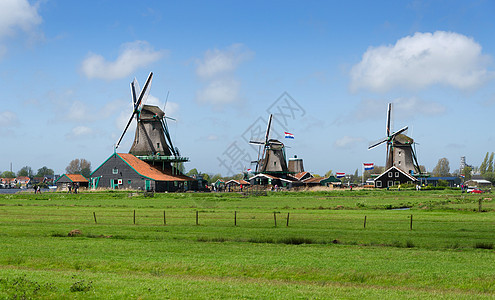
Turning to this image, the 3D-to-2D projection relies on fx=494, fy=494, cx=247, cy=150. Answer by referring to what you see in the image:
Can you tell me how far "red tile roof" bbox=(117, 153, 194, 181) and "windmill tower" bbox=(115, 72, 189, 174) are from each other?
1.91 metres

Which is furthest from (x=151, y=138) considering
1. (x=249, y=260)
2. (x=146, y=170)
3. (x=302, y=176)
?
(x=249, y=260)

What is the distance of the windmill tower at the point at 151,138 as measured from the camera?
99875 millimetres

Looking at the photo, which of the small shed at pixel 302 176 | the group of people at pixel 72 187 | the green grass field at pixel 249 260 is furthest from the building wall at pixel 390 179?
the green grass field at pixel 249 260

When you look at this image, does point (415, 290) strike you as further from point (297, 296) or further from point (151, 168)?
point (151, 168)

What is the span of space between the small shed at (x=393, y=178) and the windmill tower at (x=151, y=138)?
149 feet

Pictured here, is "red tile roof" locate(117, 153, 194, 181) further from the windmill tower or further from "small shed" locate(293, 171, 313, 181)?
"small shed" locate(293, 171, 313, 181)

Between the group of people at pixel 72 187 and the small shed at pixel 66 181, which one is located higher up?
the small shed at pixel 66 181

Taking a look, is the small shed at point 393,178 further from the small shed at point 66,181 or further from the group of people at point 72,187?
the small shed at point 66,181

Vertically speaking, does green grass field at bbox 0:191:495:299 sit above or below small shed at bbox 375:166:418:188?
below

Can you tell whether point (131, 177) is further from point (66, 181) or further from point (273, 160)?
point (273, 160)

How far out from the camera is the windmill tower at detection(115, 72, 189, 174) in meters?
99.9

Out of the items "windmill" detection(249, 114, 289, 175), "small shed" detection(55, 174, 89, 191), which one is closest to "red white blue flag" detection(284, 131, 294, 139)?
"windmill" detection(249, 114, 289, 175)

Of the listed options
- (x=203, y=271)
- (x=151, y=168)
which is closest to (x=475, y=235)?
(x=203, y=271)

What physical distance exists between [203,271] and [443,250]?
497 inches
